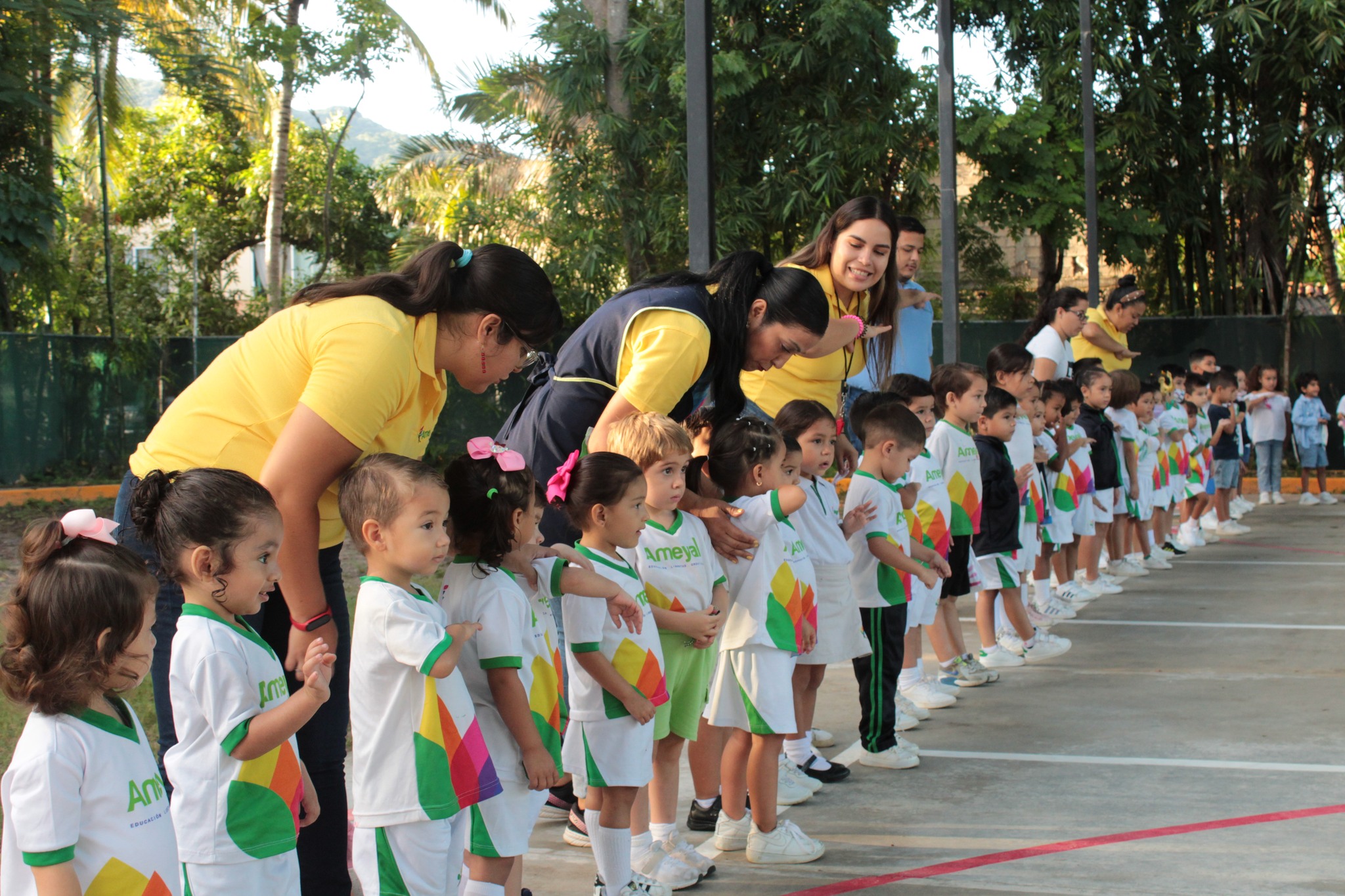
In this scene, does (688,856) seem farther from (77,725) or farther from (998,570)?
(998,570)

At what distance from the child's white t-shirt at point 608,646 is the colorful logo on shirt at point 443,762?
0.56 m

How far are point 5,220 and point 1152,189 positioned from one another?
15.3m

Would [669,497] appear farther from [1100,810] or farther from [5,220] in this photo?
[5,220]

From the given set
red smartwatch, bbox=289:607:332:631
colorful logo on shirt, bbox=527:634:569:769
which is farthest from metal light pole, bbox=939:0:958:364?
red smartwatch, bbox=289:607:332:631

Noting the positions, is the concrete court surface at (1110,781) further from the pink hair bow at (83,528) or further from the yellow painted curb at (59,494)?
the yellow painted curb at (59,494)

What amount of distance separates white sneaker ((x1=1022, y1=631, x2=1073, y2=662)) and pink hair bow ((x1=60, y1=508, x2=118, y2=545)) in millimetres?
5343

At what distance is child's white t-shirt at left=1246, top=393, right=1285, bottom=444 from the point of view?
47.0ft

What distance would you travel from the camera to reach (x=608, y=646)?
10.7 ft

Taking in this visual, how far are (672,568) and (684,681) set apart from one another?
13.2 inches

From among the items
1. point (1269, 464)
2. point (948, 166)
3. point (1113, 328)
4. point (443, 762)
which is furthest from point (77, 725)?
point (1269, 464)

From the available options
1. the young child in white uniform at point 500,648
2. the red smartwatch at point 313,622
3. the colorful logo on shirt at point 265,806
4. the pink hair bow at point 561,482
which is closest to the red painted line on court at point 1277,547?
the pink hair bow at point 561,482

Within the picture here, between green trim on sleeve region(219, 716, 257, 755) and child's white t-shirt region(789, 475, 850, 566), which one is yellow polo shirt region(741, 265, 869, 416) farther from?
green trim on sleeve region(219, 716, 257, 755)

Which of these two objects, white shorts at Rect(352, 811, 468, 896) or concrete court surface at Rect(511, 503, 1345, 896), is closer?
white shorts at Rect(352, 811, 468, 896)

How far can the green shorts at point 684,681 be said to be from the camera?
3.55 m
